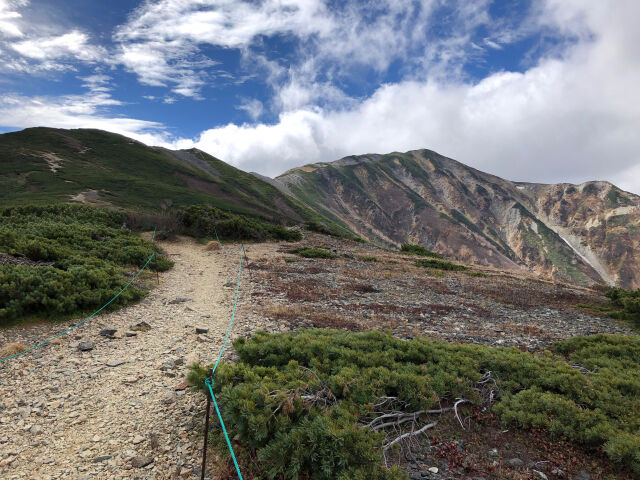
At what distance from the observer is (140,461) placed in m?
5.34

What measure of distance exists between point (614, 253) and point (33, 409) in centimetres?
22340

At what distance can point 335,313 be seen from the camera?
45.5 ft


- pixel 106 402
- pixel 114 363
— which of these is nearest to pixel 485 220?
pixel 114 363

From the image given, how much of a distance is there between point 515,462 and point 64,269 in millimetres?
16694

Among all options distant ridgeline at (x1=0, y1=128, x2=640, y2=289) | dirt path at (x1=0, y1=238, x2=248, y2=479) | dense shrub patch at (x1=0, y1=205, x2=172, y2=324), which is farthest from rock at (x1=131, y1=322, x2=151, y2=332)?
distant ridgeline at (x1=0, y1=128, x2=640, y2=289)

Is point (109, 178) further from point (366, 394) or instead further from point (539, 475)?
point (539, 475)

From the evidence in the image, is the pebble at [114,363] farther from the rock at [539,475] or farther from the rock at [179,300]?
the rock at [539,475]

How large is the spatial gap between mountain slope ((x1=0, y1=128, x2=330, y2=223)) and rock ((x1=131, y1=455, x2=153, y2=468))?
41.7 metres

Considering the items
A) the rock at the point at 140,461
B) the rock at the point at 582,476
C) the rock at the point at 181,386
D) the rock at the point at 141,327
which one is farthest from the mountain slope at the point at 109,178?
the rock at the point at 582,476

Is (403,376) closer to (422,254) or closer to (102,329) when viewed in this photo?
(102,329)

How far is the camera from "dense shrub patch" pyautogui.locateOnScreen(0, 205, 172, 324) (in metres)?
10.3

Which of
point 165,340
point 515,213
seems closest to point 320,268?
point 165,340

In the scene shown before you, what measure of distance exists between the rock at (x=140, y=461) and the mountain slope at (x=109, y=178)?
41.7m

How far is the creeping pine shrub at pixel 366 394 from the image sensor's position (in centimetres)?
464
